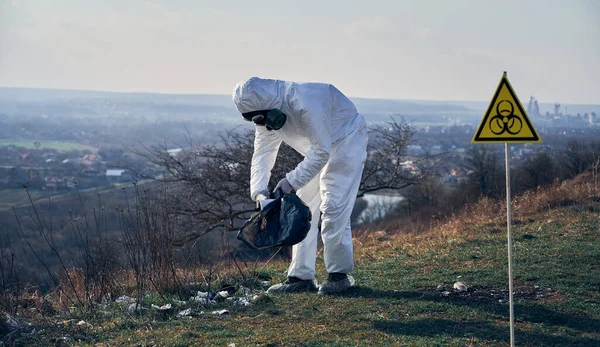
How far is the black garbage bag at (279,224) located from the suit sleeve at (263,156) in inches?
21.0

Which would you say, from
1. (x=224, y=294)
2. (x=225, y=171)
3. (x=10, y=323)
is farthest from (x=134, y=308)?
(x=225, y=171)

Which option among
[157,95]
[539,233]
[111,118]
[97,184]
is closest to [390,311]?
[539,233]

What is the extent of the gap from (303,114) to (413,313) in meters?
2.27

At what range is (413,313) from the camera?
6.70 metres

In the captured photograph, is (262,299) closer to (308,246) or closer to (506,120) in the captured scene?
(308,246)

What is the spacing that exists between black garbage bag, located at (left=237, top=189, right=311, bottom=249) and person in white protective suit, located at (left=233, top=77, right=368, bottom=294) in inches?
8.7

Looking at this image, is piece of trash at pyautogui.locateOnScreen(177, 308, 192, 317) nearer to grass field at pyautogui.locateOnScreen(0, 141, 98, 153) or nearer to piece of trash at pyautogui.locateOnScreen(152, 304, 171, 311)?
piece of trash at pyautogui.locateOnScreen(152, 304, 171, 311)

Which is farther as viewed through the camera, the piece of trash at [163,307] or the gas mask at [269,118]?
the piece of trash at [163,307]

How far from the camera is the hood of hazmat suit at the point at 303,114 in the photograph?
6.96 m

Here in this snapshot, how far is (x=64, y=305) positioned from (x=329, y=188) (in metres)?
3.26

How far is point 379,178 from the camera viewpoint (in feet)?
61.7

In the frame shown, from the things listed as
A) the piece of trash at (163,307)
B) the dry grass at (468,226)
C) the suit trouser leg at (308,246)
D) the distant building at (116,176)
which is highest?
the suit trouser leg at (308,246)

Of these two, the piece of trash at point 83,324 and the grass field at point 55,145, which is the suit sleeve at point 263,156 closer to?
the piece of trash at point 83,324

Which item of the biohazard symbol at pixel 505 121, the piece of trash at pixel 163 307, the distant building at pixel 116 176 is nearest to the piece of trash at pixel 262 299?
the piece of trash at pixel 163 307
